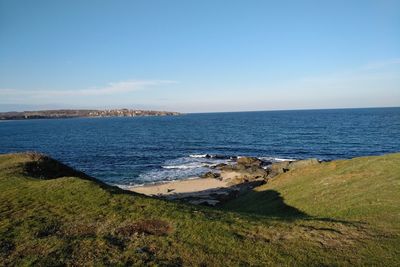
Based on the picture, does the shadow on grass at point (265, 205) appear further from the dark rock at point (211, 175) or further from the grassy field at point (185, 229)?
the dark rock at point (211, 175)

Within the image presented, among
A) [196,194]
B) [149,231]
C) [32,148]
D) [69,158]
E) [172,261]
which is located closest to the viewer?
[172,261]

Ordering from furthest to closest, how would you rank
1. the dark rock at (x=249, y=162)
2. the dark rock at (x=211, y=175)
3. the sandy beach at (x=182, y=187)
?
the dark rock at (x=249, y=162) → the dark rock at (x=211, y=175) → the sandy beach at (x=182, y=187)

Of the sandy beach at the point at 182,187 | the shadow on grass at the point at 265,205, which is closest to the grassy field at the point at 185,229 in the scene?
the shadow on grass at the point at 265,205

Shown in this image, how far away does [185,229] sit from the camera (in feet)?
52.5

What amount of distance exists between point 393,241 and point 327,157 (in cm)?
6341

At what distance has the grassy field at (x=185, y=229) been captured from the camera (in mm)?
13297

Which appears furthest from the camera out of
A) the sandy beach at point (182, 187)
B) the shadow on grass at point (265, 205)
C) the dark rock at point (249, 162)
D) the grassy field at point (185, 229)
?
the dark rock at point (249, 162)

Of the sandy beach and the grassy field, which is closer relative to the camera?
the grassy field

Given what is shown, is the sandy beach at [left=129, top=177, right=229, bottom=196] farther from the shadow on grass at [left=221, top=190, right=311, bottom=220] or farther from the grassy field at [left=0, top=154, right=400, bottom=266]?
the grassy field at [left=0, top=154, right=400, bottom=266]

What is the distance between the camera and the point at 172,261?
12984 millimetres

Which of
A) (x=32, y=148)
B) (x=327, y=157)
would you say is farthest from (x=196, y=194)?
(x=32, y=148)

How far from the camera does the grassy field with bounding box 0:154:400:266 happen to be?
1330 centimetres

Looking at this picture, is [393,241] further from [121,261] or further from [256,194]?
[256,194]

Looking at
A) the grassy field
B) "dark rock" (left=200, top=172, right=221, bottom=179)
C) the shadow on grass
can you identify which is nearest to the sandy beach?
"dark rock" (left=200, top=172, right=221, bottom=179)
